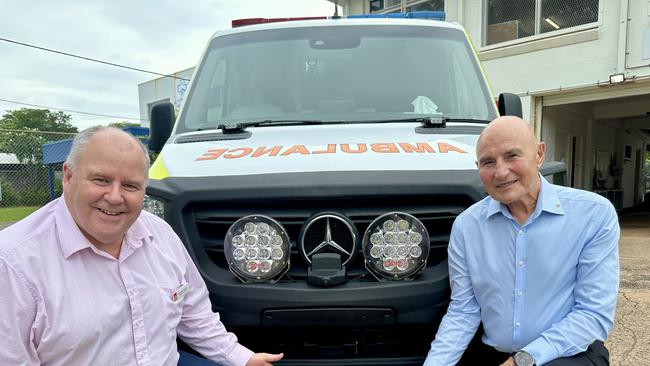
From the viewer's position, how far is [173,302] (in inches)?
73.0

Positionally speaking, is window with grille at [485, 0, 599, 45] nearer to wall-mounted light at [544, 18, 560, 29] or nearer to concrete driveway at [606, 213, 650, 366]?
wall-mounted light at [544, 18, 560, 29]

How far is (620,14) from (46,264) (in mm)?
11046

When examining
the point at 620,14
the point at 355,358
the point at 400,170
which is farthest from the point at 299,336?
the point at 620,14

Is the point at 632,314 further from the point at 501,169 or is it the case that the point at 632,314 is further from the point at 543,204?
the point at 501,169

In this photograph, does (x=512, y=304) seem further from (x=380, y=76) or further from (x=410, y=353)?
(x=380, y=76)

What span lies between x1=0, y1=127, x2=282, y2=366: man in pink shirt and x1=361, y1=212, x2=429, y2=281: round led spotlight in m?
0.76

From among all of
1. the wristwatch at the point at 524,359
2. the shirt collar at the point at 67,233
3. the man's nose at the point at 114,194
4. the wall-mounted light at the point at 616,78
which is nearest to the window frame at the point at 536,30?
the wall-mounted light at the point at 616,78

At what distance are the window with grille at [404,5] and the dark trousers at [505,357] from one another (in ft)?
40.8

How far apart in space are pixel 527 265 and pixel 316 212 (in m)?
0.85

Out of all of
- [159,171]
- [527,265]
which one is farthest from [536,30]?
[159,171]

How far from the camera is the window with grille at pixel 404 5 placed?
13337 millimetres

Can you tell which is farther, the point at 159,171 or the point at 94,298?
the point at 159,171

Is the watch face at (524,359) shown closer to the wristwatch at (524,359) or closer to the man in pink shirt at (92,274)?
the wristwatch at (524,359)

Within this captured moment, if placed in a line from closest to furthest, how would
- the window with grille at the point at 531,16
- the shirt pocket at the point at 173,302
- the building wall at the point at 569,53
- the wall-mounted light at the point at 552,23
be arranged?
1. the shirt pocket at the point at 173,302
2. the building wall at the point at 569,53
3. the window with grille at the point at 531,16
4. the wall-mounted light at the point at 552,23
